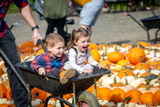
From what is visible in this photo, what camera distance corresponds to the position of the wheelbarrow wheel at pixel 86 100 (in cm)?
213

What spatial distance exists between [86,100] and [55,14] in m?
3.85

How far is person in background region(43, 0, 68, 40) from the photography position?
18.7 ft

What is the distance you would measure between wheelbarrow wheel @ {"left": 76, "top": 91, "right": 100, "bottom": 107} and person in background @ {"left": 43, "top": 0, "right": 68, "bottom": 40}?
3.63 m

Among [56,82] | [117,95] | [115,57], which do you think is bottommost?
[115,57]

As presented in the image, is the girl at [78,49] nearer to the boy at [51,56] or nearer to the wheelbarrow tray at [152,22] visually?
the boy at [51,56]

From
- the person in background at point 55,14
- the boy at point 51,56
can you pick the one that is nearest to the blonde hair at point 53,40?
the boy at point 51,56

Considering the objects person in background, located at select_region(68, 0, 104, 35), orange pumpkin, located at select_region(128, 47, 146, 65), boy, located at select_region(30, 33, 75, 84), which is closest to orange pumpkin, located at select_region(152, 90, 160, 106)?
boy, located at select_region(30, 33, 75, 84)

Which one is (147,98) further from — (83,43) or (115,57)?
(115,57)

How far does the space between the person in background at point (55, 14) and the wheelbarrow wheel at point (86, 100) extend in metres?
3.63

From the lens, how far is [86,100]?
2.18m

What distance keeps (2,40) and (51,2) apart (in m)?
3.46

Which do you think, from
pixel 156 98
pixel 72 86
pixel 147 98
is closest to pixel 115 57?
pixel 147 98

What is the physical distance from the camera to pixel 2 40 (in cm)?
264

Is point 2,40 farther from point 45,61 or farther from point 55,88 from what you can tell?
point 55,88
